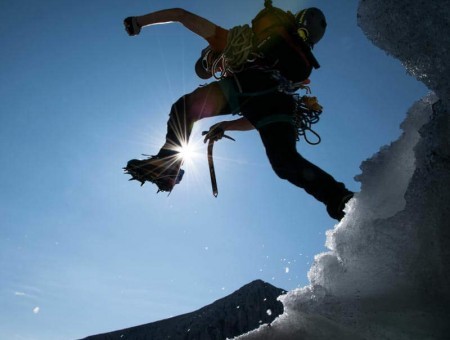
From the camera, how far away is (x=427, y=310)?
1.34 metres

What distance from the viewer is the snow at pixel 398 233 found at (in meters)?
1.34

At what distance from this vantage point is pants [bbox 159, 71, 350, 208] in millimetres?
2756

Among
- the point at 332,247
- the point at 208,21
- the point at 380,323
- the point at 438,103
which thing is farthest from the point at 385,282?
the point at 208,21

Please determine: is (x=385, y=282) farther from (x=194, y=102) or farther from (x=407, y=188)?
(x=194, y=102)

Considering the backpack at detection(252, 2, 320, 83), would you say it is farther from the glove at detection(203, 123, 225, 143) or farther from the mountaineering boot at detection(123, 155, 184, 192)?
the mountaineering boot at detection(123, 155, 184, 192)

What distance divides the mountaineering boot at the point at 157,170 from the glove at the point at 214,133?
58 cm

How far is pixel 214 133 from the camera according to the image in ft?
14.6

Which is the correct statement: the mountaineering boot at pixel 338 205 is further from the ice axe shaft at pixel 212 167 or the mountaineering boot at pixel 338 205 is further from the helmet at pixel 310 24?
the helmet at pixel 310 24

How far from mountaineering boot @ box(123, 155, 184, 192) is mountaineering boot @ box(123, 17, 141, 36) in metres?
1.38

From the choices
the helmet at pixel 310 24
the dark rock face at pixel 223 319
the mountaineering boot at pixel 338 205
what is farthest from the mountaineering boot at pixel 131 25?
the dark rock face at pixel 223 319

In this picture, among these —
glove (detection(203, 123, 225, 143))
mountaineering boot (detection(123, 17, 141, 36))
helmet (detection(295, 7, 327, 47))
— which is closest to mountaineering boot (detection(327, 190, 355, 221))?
helmet (detection(295, 7, 327, 47))

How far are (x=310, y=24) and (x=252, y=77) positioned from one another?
34.7 inches

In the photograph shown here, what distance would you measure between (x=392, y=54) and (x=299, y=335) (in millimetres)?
1341

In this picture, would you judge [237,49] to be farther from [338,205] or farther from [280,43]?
[338,205]
